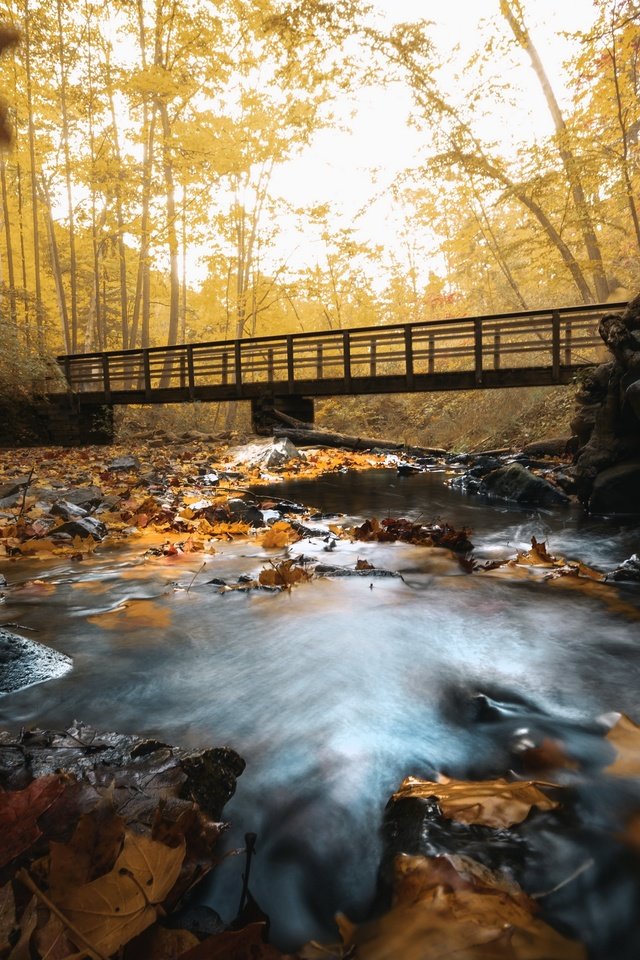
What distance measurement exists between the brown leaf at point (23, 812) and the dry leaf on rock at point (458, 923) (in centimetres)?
61

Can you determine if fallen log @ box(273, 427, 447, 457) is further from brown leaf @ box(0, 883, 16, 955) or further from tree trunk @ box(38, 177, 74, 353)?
brown leaf @ box(0, 883, 16, 955)

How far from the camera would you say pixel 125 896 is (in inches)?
34.3

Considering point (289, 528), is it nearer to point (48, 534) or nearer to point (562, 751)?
point (48, 534)

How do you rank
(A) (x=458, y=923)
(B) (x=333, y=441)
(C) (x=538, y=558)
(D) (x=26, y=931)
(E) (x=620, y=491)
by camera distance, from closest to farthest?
(D) (x=26, y=931) → (A) (x=458, y=923) → (C) (x=538, y=558) → (E) (x=620, y=491) → (B) (x=333, y=441)

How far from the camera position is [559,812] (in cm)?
123

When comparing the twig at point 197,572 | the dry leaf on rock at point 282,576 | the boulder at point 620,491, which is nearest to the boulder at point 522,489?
the boulder at point 620,491

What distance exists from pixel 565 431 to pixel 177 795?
43.3ft

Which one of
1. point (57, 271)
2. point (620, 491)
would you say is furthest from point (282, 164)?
point (620, 491)

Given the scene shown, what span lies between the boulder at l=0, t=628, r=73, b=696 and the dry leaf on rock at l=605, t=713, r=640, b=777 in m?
1.81

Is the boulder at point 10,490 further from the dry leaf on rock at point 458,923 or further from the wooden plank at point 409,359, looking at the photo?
the wooden plank at point 409,359

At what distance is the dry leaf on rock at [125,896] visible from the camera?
812 millimetres

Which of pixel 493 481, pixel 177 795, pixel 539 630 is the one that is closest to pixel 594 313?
pixel 493 481

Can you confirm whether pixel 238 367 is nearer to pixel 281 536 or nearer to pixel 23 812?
pixel 281 536

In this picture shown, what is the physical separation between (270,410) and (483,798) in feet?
45.0
